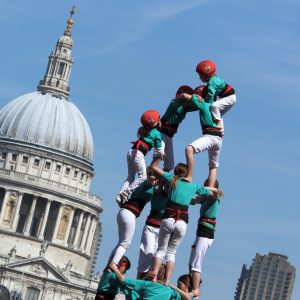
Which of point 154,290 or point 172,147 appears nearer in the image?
point 154,290

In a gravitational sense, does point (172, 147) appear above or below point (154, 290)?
above

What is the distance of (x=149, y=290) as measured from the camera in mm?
38406

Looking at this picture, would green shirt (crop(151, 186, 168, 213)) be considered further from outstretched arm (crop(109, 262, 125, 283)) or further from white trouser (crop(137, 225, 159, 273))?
outstretched arm (crop(109, 262, 125, 283))

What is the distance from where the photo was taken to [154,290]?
1511 inches

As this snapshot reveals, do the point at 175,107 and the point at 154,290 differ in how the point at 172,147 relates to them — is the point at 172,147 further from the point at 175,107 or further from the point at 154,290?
the point at 154,290

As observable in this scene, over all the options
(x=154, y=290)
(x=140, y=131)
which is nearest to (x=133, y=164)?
(x=140, y=131)

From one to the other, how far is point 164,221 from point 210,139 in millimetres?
2041

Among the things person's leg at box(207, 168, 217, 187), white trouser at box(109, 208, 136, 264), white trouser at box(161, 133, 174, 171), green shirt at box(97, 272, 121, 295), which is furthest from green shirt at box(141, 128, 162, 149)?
green shirt at box(97, 272, 121, 295)

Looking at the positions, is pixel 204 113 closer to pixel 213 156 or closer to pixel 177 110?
pixel 177 110

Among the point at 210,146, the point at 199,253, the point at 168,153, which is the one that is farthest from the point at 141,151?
the point at 199,253

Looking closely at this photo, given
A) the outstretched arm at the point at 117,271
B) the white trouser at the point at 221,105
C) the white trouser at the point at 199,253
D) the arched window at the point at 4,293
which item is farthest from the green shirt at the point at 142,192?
the arched window at the point at 4,293

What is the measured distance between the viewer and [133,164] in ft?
136

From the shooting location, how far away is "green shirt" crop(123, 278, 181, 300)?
38.3 meters

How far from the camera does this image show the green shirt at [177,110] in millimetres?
40844
